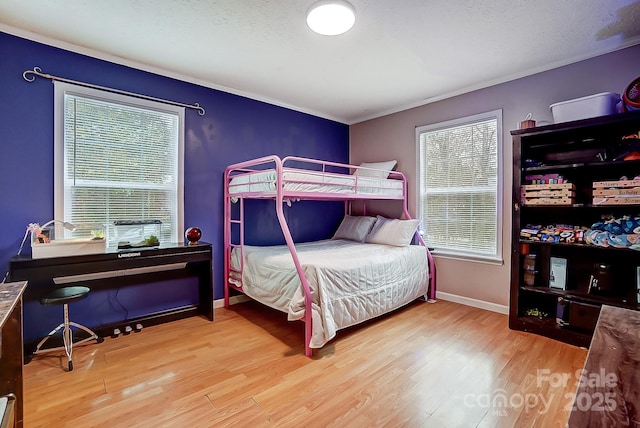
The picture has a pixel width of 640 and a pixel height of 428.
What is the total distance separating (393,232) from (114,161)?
291 cm

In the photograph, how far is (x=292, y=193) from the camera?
2.55 meters

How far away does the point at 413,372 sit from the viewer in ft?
6.61

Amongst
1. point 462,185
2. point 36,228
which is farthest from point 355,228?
point 36,228

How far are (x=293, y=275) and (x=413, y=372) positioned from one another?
1.09 metres

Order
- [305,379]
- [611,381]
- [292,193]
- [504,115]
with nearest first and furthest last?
1. [611,381]
2. [305,379]
3. [292,193]
4. [504,115]

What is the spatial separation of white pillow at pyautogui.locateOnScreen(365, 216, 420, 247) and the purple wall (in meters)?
0.81

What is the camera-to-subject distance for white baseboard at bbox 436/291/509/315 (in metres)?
3.09

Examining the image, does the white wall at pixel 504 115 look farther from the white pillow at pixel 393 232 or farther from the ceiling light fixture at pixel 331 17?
the ceiling light fixture at pixel 331 17

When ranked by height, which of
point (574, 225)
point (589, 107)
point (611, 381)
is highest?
point (589, 107)

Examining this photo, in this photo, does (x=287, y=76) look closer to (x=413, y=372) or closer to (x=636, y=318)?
(x=413, y=372)

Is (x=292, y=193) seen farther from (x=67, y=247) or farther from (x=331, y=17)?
(x=67, y=247)

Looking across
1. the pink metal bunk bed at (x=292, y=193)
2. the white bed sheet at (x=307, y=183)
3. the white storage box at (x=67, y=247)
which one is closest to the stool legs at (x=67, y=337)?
the white storage box at (x=67, y=247)

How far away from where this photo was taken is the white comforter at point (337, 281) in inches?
90.1

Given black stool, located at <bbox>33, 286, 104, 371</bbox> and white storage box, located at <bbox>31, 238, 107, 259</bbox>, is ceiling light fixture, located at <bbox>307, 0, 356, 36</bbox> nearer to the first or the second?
white storage box, located at <bbox>31, 238, 107, 259</bbox>
